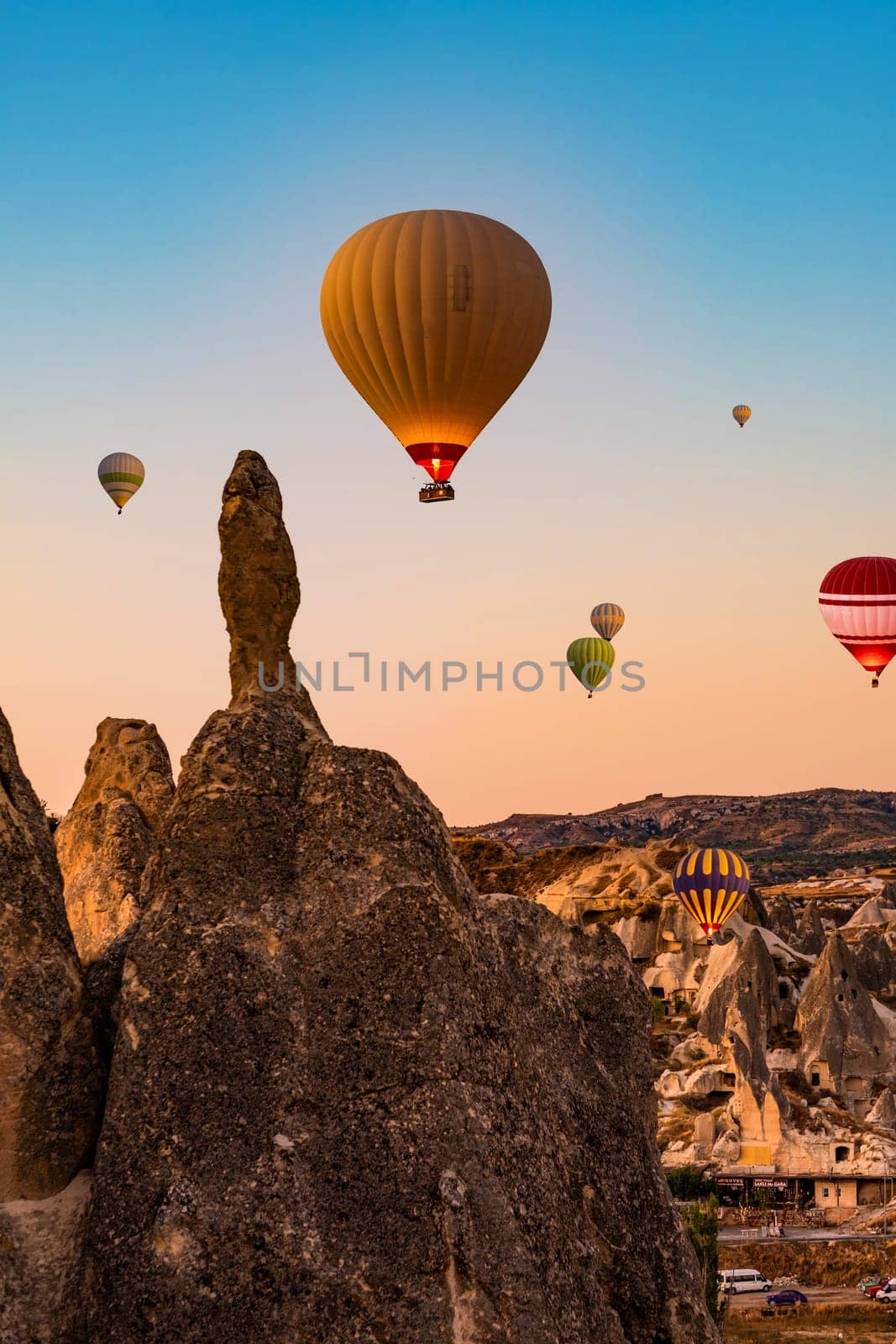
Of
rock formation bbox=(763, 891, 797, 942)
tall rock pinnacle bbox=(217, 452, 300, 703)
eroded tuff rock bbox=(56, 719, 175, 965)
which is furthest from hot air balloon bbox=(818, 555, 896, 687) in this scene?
tall rock pinnacle bbox=(217, 452, 300, 703)

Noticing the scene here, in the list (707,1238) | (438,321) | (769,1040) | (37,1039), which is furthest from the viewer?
(769,1040)

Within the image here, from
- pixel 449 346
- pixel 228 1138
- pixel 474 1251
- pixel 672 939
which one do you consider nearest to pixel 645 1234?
pixel 474 1251

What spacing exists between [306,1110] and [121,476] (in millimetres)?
41395

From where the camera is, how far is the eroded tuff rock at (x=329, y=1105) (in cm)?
687

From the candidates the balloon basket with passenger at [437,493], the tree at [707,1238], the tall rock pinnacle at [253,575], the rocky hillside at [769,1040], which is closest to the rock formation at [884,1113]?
the rocky hillside at [769,1040]

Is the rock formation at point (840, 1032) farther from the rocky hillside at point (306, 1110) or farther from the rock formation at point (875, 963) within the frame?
the rocky hillside at point (306, 1110)

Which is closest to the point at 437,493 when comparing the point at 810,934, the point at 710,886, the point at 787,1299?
the point at 787,1299

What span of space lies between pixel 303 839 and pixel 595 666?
54.2 meters

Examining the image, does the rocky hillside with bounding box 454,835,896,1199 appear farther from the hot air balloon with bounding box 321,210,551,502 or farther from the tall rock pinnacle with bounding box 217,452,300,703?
the tall rock pinnacle with bounding box 217,452,300,703

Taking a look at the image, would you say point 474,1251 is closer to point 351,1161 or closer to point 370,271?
point 351,1161

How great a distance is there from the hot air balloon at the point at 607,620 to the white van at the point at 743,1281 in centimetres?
3522

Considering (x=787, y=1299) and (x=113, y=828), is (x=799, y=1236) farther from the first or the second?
(x=113, y=828)

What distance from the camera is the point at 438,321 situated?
3106 cm

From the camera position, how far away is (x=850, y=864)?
603 ft
